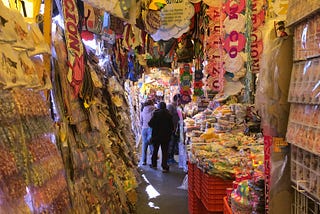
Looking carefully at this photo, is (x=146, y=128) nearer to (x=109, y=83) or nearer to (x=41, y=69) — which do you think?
(x=109, y=83)

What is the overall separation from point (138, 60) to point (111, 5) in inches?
225

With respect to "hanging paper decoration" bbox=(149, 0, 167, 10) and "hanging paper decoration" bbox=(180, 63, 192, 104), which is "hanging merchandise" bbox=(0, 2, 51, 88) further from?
Answer: "hanging paper decoration" bbox=(180, 63, 192, 104)

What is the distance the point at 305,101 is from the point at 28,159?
129cm

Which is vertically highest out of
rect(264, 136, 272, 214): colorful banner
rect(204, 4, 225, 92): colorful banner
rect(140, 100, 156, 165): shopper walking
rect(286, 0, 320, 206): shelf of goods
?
rect(204, 4, 225, 92): colorful banner

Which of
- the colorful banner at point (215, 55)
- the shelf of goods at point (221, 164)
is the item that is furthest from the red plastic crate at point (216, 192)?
the colorful banner at point (215, 55)

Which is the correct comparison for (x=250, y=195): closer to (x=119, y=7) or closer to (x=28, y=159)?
(x=28, y=159)

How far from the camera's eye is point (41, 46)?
7.36ft

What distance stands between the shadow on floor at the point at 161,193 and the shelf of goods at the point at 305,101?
4.57 metres

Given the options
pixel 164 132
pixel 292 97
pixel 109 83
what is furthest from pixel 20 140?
pixel 164 132

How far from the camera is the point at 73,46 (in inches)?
120

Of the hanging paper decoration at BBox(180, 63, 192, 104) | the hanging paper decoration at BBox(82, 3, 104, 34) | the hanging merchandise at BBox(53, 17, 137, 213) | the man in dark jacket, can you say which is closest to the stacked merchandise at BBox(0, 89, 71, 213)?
the hanging merchandise at BBox(53, 17, 137, 213)

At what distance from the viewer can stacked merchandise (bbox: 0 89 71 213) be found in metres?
1.64

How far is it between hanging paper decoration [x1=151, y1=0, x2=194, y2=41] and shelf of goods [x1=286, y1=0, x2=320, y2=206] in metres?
3.54

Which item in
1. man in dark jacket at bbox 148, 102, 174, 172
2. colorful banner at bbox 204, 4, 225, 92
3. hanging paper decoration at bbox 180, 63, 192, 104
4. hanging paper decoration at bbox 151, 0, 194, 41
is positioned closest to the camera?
hanging paper decoration at bbox 151, 0, 194, 41
